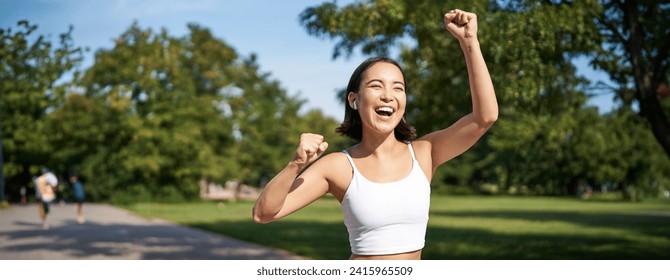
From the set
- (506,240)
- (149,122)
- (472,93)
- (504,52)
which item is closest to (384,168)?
(472,93)

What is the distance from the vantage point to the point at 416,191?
2426 millimetres

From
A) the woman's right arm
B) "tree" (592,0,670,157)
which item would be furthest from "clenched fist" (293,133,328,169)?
"tree" (592,0,670,157)

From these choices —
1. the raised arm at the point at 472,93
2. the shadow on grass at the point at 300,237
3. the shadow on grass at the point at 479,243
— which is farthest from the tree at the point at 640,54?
the raised arm at the point at 472,93

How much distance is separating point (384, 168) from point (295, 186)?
12.8 inches

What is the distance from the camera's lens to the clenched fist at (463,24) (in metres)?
2.41

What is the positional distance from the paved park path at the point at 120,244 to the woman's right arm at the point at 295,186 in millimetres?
8542

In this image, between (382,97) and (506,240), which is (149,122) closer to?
(506,240)

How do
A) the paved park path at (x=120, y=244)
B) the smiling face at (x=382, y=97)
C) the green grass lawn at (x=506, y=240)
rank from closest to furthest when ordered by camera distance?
1. the smiling face at (x=382, y=97)
2. the paved park path at (x=120, y=244)
3. the green grass lawn at (x=506, y=240)

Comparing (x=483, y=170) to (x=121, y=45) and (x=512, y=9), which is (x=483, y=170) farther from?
(x=512, y=9)

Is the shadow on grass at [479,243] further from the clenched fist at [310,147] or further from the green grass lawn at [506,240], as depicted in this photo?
the clenched fist at [310,147]

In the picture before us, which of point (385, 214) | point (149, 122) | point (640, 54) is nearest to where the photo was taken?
point (385, 214)

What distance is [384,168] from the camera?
2.50 m

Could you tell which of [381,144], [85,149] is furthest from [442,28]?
[85,149]
